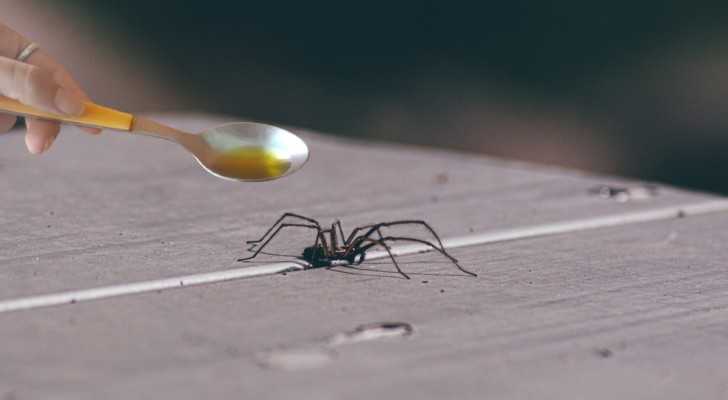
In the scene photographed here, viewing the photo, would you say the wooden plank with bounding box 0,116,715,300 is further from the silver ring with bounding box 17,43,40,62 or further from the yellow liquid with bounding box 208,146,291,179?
the silver ring with bounding box 17,43,40,62

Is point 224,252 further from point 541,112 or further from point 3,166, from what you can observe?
point 541,112

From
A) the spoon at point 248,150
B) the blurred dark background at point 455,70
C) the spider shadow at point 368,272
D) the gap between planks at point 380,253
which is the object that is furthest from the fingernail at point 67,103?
the blurred dark background at point 455,70

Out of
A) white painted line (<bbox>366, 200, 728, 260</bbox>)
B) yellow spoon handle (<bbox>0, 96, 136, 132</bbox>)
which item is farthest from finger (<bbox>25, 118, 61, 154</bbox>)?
A: white painted line (<bbox>366, 200, 728, 260</bbox>)

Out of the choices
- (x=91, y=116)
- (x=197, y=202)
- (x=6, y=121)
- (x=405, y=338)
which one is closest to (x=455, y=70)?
(x=197, y=202)

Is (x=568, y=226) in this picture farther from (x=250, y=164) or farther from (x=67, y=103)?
(x=67, y=103)

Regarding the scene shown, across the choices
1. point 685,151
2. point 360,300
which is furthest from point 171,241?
point 685,151

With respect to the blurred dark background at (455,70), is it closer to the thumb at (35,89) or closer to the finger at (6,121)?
the finger at (6,121)

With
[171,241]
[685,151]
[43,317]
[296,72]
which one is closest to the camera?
[43,317]
